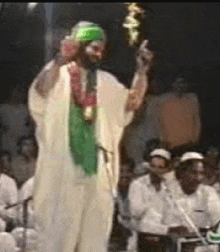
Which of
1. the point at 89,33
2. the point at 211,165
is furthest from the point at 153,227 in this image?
the point at 89,33

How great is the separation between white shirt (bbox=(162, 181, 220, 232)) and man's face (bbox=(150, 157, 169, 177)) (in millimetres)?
124

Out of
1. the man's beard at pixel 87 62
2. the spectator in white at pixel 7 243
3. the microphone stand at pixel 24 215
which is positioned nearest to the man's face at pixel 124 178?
the microphone stand at pixel 24 215

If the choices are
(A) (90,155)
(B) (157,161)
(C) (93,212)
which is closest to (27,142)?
(A) (90,155)

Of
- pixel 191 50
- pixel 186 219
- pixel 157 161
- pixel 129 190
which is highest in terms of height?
pixel 191 50

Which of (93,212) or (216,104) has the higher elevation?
(216,104)

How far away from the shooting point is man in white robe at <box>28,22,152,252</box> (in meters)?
3.11

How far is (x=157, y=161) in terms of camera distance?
313 centimetres

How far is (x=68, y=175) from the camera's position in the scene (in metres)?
3.13

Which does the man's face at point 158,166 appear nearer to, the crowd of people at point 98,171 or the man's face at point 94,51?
the crowd of people at point 98,171

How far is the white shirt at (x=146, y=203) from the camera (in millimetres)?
3092

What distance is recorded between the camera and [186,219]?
3.09 meters

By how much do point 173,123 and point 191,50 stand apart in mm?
622

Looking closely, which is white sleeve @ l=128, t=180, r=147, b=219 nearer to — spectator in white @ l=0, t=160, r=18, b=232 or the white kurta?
the white kurta

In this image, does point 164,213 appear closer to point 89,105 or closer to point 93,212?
point 93,212
